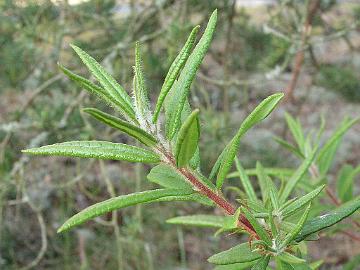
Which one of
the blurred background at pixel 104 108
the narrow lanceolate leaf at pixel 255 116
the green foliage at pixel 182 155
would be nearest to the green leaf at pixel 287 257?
Answer: the green foliage at pixel 182 155

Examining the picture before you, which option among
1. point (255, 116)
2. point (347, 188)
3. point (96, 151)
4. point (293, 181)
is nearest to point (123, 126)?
point (96, 151)

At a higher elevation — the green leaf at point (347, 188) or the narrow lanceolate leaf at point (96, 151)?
the narrow lanceolate leaf at point (96, 151)

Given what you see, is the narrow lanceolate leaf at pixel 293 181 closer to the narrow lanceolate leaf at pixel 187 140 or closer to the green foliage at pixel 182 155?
the green foliage at pixel 182 155

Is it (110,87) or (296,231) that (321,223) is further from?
(110,87)

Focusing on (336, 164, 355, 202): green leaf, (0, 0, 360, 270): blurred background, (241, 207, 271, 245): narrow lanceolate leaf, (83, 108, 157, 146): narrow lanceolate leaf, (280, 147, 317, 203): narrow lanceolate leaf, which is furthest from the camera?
(0, 0, 360, 270): blurred background

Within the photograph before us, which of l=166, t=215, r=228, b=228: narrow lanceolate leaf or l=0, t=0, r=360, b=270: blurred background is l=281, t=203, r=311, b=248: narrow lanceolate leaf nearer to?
l=166, t=215, r=228, b=228: narrow lanceolate leaf

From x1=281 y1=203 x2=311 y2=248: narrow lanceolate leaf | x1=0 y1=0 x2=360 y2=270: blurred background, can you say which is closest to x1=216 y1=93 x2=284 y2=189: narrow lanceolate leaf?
x1=281 y1=203 x2=311 y2=248: narrow lanceolate leaf
